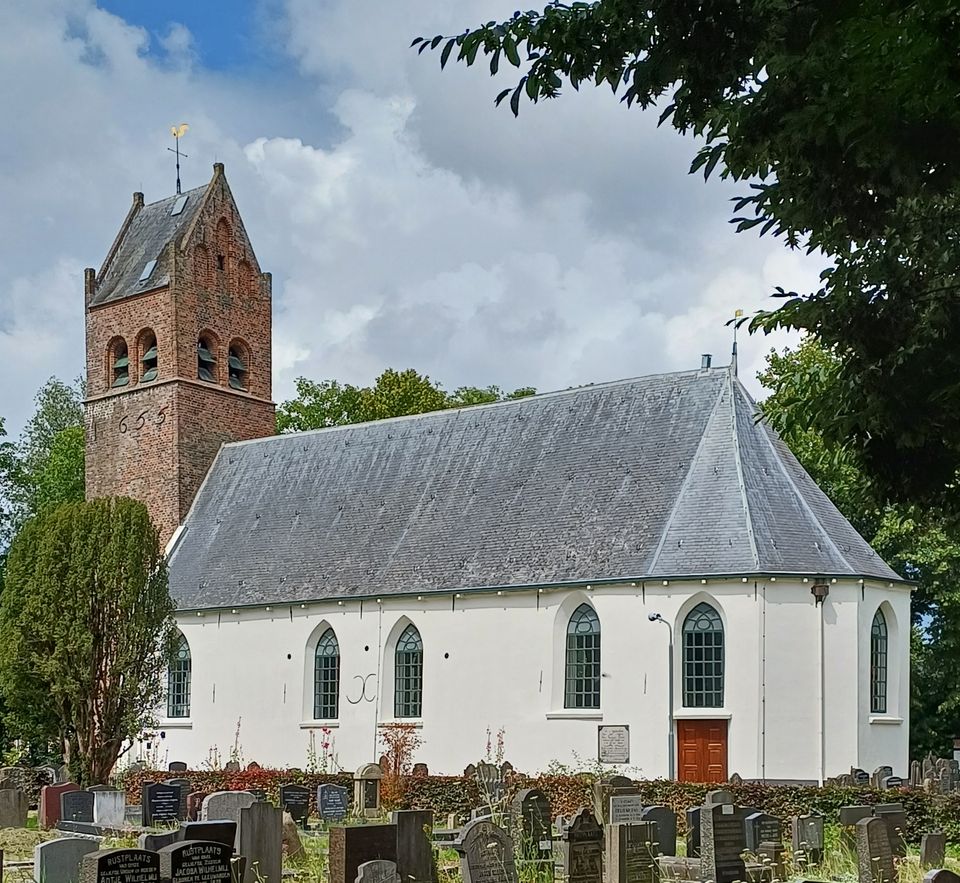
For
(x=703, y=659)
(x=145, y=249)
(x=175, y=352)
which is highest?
(x=145, y=249)

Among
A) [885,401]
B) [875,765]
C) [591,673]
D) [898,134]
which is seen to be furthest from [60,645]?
[898,134]

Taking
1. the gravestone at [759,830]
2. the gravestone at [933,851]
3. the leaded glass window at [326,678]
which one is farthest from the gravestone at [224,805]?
the leaded glass window at [326,678]

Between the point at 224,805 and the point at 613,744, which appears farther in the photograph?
the point at 613,744

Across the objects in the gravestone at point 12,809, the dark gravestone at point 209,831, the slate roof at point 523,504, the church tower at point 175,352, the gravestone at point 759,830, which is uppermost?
the church tower at point 175,352

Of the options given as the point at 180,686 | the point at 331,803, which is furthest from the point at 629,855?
the point at 180,686

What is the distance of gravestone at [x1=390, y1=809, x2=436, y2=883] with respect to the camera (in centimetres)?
1273

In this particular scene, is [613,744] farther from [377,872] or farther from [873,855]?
[377,872]

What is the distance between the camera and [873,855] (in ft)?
44.5

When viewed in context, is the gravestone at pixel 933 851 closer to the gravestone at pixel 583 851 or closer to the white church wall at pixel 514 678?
the gravestone at pixel 583 851

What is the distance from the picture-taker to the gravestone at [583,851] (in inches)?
500

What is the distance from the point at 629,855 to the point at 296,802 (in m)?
8.62

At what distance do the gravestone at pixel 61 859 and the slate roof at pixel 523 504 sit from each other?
52.4ft

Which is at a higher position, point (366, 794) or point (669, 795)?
point (669, 795)

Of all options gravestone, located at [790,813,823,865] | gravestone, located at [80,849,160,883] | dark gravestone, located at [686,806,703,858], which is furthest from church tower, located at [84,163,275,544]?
gravestone, located at [80,849,160,883]
